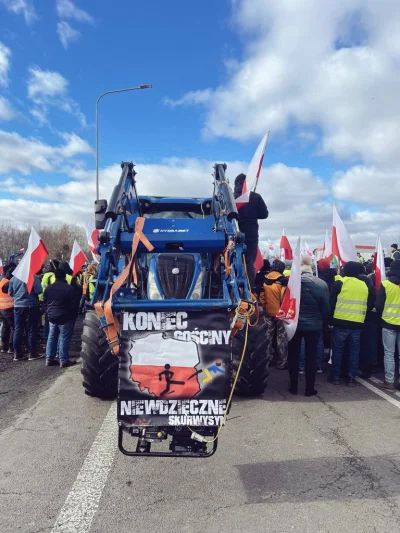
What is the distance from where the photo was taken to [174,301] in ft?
11.3

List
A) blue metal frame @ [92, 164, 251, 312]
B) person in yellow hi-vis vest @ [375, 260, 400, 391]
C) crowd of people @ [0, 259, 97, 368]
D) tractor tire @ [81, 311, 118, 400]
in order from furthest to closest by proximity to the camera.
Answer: crowd of people @ [0, 259, 97, 368], person in yellow hi-vis vest @ [375, 260, 400, 391], tractor tire @ [81, 311, 118, 400], blue metal frame @ [92, 164, 251, 312]

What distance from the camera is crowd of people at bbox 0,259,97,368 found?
809 centimetres

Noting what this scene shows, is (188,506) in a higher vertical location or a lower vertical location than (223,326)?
lower

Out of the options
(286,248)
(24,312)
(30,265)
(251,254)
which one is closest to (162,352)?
(251,254)

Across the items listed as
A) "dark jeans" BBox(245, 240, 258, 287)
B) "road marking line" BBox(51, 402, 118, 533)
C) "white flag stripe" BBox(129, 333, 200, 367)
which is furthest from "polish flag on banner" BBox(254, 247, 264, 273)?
"white flag stripe" BBox(129, 333, 200, 367)

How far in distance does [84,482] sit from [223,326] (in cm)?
183

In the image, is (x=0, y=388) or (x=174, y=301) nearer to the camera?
(x=174, y=301)

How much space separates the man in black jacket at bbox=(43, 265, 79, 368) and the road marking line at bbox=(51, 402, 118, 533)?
3548 millimetres

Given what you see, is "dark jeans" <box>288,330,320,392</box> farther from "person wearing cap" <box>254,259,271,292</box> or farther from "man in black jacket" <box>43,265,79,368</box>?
"man in black jacket" <box>43,265,79,368</box>

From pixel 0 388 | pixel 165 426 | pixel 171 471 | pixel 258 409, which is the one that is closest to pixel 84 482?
pixel 171 471

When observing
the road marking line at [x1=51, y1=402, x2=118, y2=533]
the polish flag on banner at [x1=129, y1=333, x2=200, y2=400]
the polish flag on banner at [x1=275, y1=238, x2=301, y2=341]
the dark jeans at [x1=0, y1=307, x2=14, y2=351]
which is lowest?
the road marking line at [x1=51, y1=402, x2=118, y2=533]

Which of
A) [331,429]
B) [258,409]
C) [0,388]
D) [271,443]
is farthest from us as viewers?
[0,388]

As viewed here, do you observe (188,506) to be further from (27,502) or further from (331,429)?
(331,429)

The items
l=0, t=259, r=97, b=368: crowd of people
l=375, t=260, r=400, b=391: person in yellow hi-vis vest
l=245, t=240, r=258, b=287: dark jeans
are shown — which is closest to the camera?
l=375, t=260, r=400, b=391: person in yellow hi-vis vest
